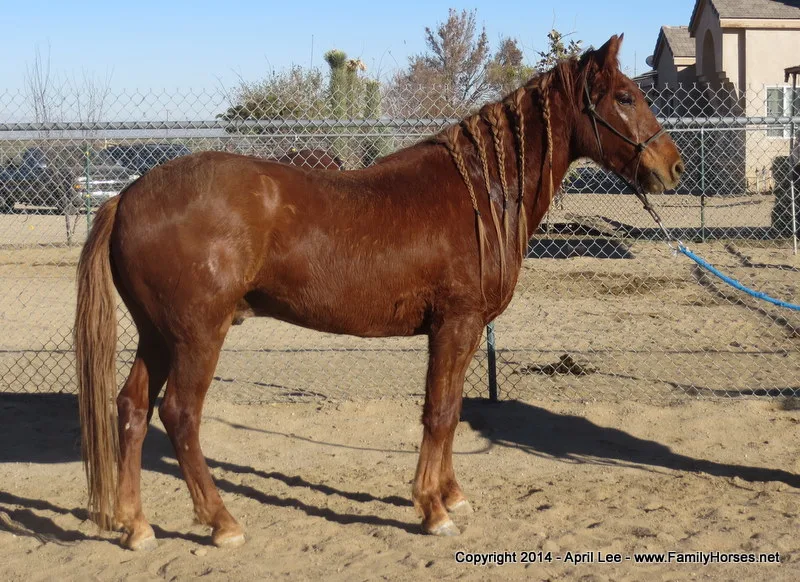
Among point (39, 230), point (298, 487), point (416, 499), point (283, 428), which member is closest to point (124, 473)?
point (298, 487)

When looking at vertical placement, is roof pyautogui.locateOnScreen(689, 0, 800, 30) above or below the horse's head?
above

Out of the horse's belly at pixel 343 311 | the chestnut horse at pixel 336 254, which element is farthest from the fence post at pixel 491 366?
the horse's belly at pixel 343 311

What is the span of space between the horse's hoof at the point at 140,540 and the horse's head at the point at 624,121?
113 inches

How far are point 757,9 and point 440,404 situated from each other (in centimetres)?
2337

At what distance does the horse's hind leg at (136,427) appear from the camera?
398 cm

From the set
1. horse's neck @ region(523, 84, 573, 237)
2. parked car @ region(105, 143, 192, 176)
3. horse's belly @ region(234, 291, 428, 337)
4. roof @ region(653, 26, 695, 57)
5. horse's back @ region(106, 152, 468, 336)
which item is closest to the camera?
horse's back @ region(106, 152, 468, 336)

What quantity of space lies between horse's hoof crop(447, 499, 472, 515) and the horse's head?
1.83 m

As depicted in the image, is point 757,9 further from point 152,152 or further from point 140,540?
point 140,540

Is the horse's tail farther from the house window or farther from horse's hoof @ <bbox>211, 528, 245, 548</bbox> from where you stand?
the house window

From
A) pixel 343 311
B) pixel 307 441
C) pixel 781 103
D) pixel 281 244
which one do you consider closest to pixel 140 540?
pixel 343 311

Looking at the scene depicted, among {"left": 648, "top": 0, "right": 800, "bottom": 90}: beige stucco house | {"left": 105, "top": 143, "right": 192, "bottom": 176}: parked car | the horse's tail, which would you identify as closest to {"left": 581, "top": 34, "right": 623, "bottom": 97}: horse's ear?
the horse's tail

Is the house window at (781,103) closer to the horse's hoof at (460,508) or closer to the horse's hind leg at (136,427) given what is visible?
the horse's hoof at (460,508)

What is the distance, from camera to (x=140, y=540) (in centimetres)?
395

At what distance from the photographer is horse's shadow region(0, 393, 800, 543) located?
435 cm
